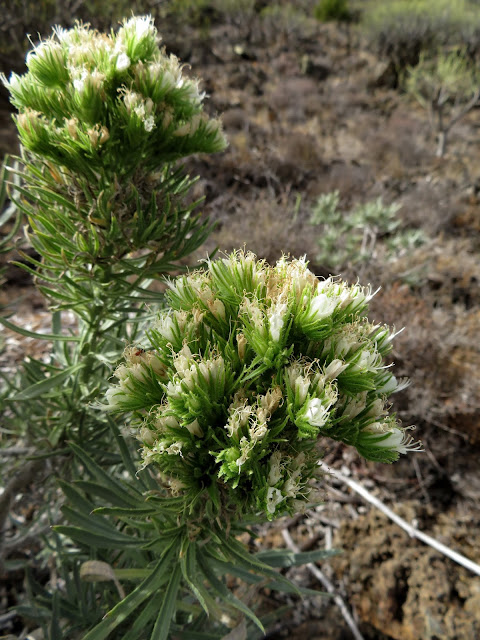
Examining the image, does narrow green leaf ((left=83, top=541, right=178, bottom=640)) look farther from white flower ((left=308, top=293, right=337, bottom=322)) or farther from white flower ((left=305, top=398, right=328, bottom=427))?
white flower ((left=308, top=293, right=337, bottom=322))

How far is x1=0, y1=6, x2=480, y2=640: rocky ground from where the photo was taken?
267cm

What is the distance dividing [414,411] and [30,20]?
35.9ft

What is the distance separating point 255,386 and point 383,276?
4546 mm

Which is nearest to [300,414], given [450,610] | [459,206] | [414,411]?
[450,610]

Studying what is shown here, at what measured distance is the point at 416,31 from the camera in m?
16.7

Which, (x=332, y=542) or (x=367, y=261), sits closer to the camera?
(x=332, y=542)

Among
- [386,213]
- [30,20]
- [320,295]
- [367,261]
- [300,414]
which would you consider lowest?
[367,261]

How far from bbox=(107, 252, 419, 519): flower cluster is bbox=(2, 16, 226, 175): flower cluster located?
548 millimetres

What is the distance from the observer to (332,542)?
3027mm

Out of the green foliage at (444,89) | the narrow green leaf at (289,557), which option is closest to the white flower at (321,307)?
the narrow green leaf at (289,557)

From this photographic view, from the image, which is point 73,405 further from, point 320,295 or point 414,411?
point 414,411

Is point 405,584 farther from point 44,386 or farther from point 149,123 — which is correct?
point 149,123

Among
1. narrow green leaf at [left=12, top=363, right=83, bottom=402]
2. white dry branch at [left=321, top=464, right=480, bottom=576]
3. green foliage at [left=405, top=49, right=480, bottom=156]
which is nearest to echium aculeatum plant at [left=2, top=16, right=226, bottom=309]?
narrow green leaf at [left=12, top=363, right=83, bottom=402]

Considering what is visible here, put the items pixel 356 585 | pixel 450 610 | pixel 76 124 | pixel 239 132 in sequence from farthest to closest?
pixel 239 132 → pixel 356 585 → pixel 450 610 → pixel 76 124
